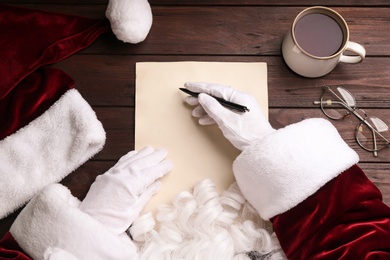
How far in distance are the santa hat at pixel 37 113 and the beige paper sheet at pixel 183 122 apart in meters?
0.10

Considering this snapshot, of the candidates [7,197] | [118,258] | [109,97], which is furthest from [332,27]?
[7,197]

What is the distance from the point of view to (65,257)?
2.44 feet

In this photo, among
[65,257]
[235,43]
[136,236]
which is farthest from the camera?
[235,43]

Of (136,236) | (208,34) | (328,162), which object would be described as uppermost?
(208,34)

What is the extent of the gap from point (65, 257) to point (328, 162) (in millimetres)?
442

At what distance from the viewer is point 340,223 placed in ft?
2.60

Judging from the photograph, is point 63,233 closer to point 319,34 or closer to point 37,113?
point 37,113

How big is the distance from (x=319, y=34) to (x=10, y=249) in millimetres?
650

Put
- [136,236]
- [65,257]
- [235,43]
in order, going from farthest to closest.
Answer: [235,43], [136,236], [65,257]

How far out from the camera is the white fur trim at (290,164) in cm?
79

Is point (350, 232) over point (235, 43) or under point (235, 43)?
under

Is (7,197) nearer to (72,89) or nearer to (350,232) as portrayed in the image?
(72,89)

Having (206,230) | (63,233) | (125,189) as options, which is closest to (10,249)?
(63,233)

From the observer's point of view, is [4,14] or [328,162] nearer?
[328,162]
